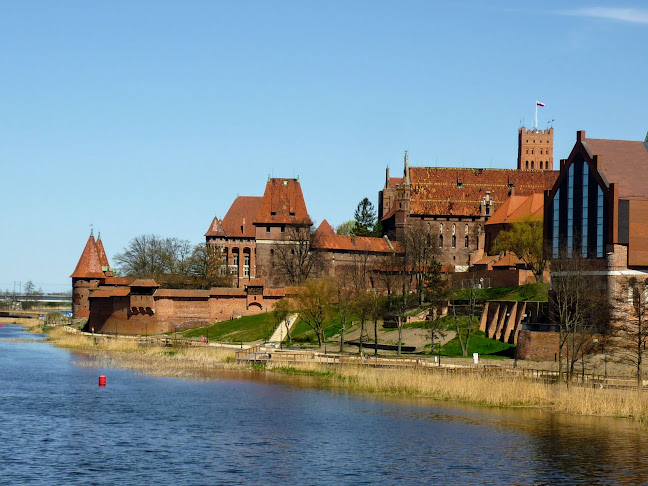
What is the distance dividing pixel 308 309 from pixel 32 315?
12736 cm

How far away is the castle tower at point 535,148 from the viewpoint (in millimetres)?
196625

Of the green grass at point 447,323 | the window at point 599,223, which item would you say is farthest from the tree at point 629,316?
the green grass at point 447,323

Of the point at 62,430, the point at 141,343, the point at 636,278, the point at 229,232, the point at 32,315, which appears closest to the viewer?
the point at 62,430

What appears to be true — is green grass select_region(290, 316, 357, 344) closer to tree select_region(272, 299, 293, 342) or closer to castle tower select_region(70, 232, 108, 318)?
tree select_region(272, 299, 293, 342)

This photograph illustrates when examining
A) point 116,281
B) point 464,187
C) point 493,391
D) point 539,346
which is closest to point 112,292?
point 116,281

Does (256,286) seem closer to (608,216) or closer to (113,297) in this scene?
(113,297)

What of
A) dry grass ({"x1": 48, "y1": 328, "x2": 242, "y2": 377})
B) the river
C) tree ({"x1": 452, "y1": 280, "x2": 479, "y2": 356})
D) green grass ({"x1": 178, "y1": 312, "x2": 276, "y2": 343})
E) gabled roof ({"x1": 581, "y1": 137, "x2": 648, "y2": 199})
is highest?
gabled roof ({"x1": 581, "y1": 137, "x2": 648, "y2": 199})

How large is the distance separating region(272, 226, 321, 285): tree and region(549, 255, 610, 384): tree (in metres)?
55.4

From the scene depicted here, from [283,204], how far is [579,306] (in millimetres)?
69126

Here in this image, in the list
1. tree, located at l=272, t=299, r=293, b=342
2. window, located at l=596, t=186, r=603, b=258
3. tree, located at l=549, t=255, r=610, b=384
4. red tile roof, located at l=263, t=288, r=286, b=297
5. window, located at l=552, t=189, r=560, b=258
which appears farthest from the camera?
red tile roof, located at l=263, t=288, r=286, b=297

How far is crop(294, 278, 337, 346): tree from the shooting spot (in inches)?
3184

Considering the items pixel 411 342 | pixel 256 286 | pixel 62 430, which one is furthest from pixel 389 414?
pixel 256 286

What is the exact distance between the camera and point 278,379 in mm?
61719

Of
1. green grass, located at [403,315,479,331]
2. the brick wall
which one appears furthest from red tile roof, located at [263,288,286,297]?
the brick wall
